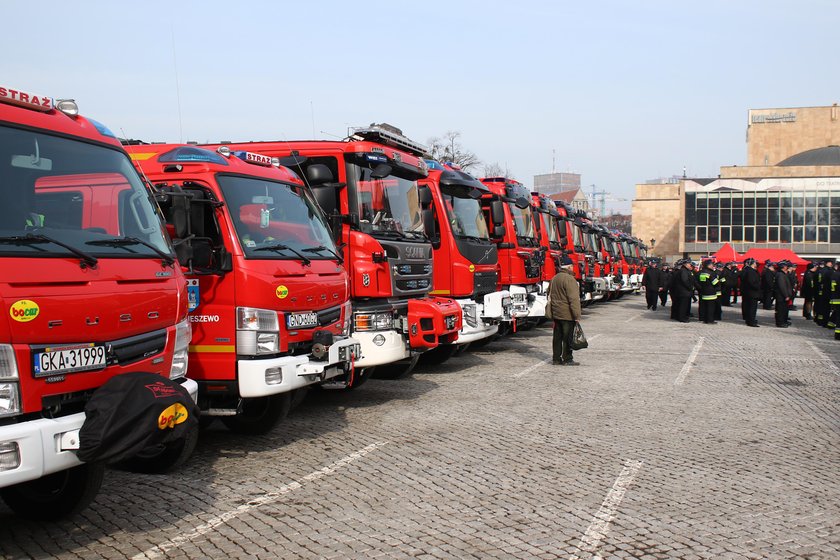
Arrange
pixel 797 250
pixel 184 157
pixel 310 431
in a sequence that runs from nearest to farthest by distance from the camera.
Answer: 1. pixel 184 157
2. pixel 310 431
3. pixel 797 250

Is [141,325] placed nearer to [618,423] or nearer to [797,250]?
[618,423]

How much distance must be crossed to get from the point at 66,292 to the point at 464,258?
27.3ft

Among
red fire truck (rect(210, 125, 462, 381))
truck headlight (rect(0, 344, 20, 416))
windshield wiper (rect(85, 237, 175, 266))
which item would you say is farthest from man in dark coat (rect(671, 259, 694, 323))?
truck headlight (rect(0, 344, 20, 416))

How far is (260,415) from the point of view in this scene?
7.44 m

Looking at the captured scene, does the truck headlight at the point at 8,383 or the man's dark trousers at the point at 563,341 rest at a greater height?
the truck headlight at the point at 8,383

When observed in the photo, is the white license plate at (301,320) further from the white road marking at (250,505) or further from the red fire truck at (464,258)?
the red fire truck at (464,258)

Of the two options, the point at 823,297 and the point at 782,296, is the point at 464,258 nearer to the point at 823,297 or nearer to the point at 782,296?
the point at 782,296

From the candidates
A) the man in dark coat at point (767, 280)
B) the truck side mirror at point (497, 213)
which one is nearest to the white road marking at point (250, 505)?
the truck side mirror at point (497, 213)

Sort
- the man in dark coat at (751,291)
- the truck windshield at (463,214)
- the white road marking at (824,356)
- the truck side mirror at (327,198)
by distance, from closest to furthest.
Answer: the truck side mirror at (327,198) < the truck windshield at (463,214) < the white road marking at (824,356) < the man in dark coat at (751,291)

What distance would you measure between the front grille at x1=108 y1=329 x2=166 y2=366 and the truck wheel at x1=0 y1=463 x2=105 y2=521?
2.09ft

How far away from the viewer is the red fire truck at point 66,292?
13.3ft

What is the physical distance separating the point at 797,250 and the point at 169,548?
→ 7541cm

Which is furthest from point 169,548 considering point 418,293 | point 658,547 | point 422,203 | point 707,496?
point 422,203

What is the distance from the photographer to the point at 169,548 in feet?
15.2
